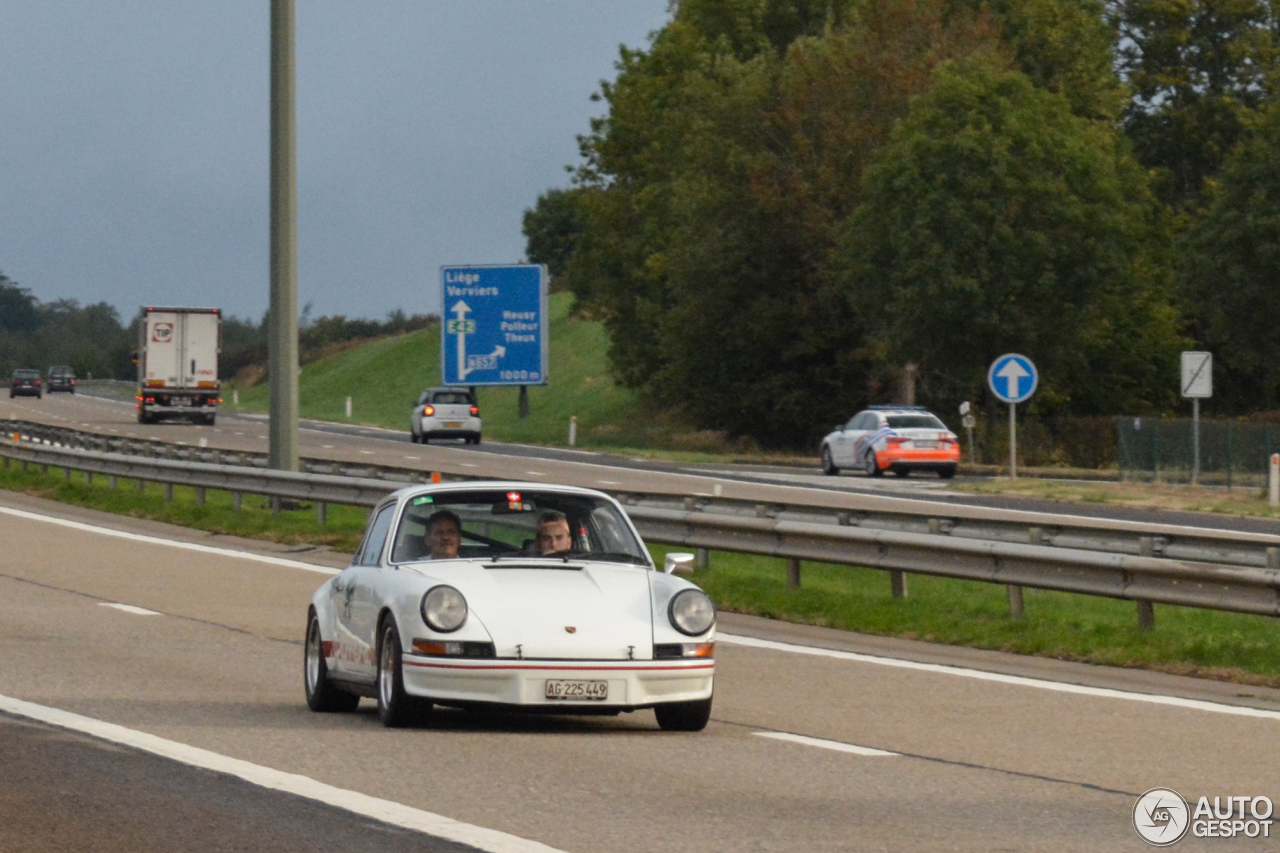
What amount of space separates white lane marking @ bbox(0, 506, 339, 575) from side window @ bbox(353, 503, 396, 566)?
370 inches

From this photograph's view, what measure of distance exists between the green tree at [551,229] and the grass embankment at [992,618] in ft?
365

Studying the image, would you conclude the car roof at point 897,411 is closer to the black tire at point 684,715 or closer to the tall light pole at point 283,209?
the tall light pole at point 283,209

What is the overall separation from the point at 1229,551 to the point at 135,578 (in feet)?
34.6

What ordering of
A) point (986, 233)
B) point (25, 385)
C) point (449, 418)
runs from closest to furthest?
1. point (986, 233)
2. point (449, 418)
3. point (25, 385)

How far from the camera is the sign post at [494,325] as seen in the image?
2170 centimetres

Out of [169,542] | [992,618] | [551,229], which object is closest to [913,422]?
[169,542]

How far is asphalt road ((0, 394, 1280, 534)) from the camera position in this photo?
106ft

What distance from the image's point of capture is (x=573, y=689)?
9.55 m

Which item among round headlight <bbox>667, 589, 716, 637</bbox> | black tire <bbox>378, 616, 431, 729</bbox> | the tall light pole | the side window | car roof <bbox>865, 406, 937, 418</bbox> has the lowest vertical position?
black tire <bbox>378, 616, 431, 729</bbox>

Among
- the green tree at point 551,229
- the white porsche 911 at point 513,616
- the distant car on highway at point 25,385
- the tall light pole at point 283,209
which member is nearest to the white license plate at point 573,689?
the white porsche 911 at point 513,616

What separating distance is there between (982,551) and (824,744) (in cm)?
596

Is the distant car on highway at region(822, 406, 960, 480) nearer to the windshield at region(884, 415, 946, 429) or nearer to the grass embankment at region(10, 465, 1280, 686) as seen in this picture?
the windshield at region(884, 415, 946, 429)

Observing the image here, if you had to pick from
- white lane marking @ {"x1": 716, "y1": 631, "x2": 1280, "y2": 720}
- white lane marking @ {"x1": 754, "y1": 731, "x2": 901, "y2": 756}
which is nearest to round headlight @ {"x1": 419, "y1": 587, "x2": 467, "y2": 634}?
white lane marking @ {"x1": 754, "y1": 731, "x2": 901, "y2": 756}

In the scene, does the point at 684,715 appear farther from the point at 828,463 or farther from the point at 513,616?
the point at 828,463
